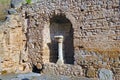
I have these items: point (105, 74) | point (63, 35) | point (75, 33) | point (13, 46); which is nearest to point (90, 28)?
point (75, 33)

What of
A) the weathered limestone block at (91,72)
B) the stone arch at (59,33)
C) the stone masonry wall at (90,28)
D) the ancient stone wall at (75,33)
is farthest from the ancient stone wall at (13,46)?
the weathered limestone block at (91,72)

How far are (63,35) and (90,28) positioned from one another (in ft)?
5.94

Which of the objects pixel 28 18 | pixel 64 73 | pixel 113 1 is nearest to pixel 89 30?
pixel 113 1

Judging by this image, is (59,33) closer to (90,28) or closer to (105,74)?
(90,28)

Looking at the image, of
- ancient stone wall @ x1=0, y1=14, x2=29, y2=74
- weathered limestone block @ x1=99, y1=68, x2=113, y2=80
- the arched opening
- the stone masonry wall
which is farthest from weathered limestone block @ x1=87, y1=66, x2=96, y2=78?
ancient stone wall @ x1=0, y1=14, x2=29, y2=74

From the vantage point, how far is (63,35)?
34.8ft

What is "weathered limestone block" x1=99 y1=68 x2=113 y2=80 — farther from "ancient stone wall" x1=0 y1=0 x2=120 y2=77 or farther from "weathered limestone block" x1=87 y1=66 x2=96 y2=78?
"weathered limestone block" x1=87 y1=66 x2=96 y2=78

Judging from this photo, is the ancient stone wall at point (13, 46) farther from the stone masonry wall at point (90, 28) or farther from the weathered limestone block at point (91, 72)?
the weathered limestone block at point (91, 72)

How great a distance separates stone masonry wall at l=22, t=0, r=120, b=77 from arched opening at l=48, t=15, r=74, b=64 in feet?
1.09

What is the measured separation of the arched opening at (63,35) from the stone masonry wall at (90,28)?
1.09 ft

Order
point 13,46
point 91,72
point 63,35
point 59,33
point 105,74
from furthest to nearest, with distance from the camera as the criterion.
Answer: point 13,46 < point 59,33 < point 63,35 < point 91,72 < point 105,74

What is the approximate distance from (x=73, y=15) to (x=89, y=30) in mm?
884

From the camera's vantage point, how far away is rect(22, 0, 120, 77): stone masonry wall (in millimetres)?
8508

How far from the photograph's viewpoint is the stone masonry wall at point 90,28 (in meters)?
8.51
